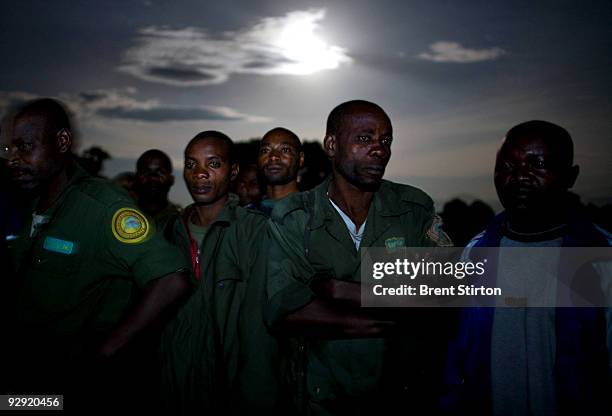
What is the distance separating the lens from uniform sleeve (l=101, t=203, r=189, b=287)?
2.02m

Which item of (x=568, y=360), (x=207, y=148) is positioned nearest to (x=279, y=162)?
(x=207, y=148)

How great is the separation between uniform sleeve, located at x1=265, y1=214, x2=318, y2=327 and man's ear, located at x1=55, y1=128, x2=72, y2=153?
1417mm

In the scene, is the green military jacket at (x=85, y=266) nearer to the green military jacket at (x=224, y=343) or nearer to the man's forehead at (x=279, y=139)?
the green military jacket at (x=224, y=343)

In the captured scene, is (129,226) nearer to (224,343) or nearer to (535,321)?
(224,343)

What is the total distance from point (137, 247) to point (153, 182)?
3.41 m

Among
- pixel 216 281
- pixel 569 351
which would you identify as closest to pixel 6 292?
pixel 216 281

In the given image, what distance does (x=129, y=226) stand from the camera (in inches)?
81.5

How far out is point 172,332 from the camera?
263cm

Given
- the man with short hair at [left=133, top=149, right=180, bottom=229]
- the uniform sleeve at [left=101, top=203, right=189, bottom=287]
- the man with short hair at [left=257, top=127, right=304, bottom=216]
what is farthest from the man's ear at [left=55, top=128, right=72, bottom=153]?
the man with short hair at [left=133, top=149, right=180, bottom=229]

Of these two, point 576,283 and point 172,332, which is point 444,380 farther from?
point 172,332

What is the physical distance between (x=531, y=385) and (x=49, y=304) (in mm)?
2723

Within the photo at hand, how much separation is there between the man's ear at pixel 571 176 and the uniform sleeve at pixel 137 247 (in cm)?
231

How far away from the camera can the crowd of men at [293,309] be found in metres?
1.96

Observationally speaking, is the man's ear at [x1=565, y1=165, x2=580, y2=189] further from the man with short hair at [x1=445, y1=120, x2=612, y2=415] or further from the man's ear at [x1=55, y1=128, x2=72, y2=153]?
the man's ear at [x1=55, y1=128, x2=72, y2=153]
